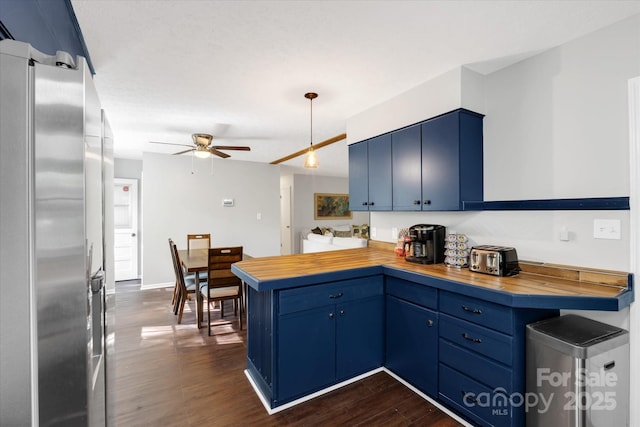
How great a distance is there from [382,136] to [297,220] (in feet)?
17.7

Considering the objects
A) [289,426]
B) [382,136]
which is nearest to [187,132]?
[382,136]

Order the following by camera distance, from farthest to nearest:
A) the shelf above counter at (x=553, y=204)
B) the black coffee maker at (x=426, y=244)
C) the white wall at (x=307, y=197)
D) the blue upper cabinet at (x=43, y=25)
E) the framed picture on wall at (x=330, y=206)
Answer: the framed picture on wall at (x=330, y=206) → the white wall at (x=307, y=197) → the black coffee maker at (x=426, y=244) → the shelf above counter at (x=553, y=204) → the blue upper cabinet at (x=43, y=25)

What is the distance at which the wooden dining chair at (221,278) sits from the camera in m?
3.23

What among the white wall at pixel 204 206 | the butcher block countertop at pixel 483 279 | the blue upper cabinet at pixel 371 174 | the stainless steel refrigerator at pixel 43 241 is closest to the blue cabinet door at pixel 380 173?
the blue upper cabinet at pixel 371 174

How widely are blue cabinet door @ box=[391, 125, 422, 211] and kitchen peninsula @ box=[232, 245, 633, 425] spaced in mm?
590

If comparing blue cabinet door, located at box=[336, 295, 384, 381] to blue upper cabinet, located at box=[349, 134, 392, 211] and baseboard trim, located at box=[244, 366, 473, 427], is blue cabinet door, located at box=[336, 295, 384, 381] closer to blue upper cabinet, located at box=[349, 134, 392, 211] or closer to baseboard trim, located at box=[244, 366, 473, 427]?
baseboard trim, located at box=[244, 366, 473, 427]

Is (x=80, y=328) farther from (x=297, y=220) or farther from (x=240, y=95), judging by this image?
(x=297, y=220)

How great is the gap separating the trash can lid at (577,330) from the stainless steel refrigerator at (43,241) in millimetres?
2080

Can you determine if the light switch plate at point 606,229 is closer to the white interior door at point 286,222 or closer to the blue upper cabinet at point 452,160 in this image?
the blue upper cabinet at point 452,160

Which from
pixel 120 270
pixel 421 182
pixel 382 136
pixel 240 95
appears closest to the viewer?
pixel 421 182

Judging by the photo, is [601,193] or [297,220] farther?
[297,220]

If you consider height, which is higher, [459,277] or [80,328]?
[80,328]

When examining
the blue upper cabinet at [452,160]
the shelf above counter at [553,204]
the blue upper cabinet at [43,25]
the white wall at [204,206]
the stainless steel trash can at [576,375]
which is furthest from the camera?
the white wall at [204,206]

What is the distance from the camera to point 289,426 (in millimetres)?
1859
